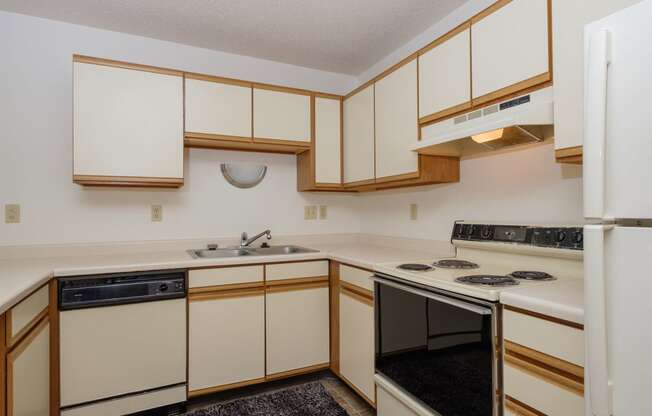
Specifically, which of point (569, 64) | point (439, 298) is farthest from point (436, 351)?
point (569, 64)

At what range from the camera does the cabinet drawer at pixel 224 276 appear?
2131 mm

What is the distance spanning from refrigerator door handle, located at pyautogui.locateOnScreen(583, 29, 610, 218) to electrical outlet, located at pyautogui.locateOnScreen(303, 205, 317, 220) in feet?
7.77

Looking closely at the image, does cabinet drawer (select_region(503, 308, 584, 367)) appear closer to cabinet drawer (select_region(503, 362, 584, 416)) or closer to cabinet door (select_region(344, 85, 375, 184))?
cabinet drawer (select_region(503, 362, 584, 416))

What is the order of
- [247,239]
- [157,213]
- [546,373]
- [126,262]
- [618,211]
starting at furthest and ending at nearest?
[247,239], [157,213], [126,262], [546,373], [618,211]

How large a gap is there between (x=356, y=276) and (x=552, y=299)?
1.16m

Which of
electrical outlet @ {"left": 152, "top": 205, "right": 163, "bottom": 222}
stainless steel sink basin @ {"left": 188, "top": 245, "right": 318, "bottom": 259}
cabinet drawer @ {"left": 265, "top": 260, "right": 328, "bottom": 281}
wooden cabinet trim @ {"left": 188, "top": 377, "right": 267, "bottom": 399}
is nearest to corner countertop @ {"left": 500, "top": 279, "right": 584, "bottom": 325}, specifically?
cabinet drawer @ {"left": 265, "top": 260, "right": 328, "bottom": 281}

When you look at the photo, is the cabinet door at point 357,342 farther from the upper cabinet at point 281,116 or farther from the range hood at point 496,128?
the upper cabinet at point 281,116

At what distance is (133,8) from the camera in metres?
2.17

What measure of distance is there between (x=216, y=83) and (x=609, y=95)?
2.22 meters

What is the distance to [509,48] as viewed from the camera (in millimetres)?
1542

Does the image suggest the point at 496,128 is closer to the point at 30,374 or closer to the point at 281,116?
the point at 281,116

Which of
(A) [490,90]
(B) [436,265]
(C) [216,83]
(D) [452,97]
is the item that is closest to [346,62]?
(C) [216,83]

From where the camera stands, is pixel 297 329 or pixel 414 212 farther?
pixel 414 212

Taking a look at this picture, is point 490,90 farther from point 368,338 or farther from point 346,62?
point 346,62
